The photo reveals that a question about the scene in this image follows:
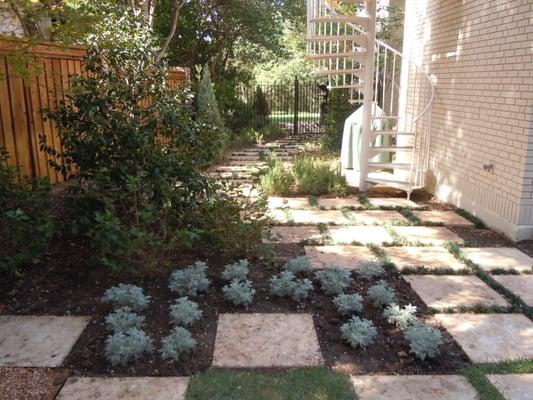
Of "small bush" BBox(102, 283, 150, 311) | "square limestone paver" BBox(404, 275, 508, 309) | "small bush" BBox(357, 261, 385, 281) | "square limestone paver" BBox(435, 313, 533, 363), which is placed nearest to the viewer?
"square limestone paver" BBox(435, 313, 533, 363)

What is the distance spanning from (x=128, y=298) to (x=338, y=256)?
69.8 inches

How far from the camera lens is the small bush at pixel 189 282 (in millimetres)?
2955

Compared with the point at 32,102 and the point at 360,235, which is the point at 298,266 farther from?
the point at 32,102

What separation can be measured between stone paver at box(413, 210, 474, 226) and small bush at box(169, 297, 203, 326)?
10.3ft

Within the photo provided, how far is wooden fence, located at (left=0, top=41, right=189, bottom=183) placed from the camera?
397 centimetres

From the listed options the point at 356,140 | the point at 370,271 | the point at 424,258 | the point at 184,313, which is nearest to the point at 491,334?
the point at 370,271

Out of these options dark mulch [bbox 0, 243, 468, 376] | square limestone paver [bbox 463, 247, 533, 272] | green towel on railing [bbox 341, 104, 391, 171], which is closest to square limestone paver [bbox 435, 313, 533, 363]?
dark mulch [bbox 0, 243, 468, 376]

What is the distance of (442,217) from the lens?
5.15 metres

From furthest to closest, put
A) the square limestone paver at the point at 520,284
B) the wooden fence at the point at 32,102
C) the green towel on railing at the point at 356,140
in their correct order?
the green towel on railing at the point at 356,140 → the wooden fence at the point at 32,102 → the square limestone paver at the point at 520,284

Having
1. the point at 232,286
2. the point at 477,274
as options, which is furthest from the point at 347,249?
the point at 232,286

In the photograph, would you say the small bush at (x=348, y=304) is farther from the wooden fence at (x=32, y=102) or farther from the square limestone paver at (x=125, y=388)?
the wooden fence at (x=32, y=102)

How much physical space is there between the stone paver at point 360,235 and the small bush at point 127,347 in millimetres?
2263

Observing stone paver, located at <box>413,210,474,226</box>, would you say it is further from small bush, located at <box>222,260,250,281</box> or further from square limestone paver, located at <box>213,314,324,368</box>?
square limestone paver, located at <box>213,314,324,368</box>

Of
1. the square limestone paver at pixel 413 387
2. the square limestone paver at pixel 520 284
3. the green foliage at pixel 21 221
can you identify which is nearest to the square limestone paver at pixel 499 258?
the square limestone paver at pixel 520 284
